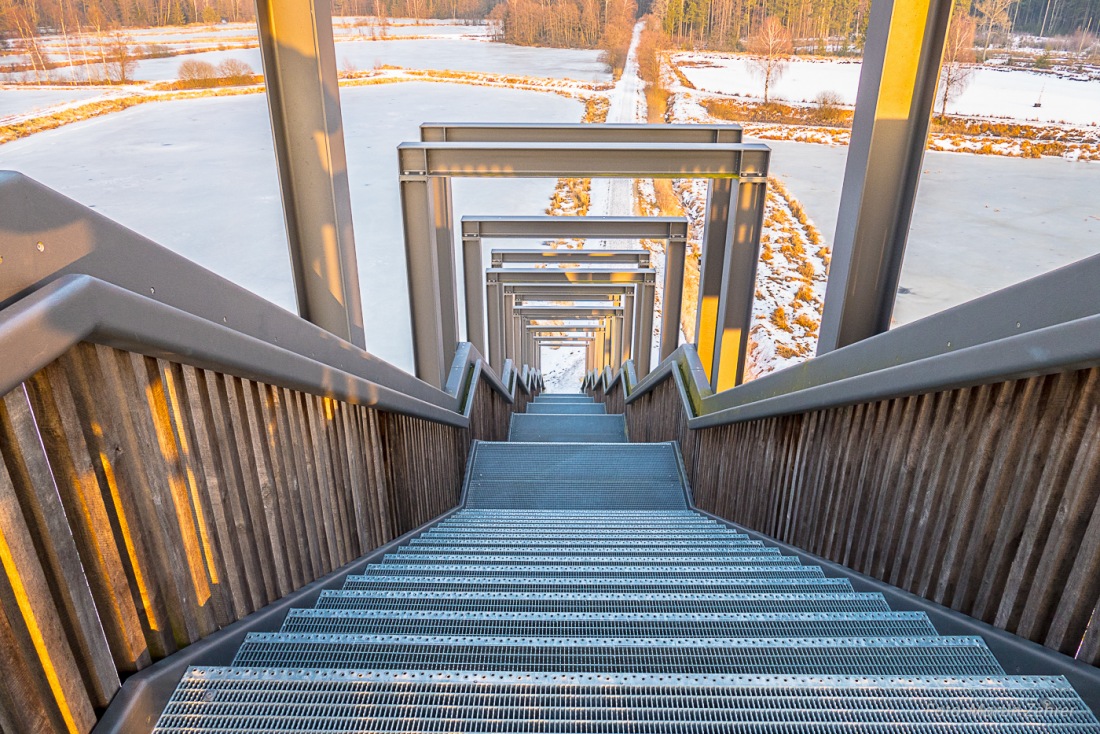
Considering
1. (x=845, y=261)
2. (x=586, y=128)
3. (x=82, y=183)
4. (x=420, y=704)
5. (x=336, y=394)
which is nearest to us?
(x=420, y=704)

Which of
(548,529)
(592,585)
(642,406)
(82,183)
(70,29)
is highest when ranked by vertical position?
(70,29)

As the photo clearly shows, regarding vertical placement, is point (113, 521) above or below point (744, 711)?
above

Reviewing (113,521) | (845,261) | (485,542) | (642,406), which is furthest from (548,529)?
(642,406)

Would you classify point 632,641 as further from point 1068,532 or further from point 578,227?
point 578,227

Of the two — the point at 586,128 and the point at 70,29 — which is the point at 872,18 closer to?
the point at 70,29

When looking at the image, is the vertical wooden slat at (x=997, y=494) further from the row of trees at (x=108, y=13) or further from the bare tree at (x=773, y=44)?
the bare tree at (x=773, y=44)

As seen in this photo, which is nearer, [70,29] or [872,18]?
[70,29]

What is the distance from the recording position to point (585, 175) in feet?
20.4

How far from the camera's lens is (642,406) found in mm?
8500

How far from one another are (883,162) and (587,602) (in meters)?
2.81

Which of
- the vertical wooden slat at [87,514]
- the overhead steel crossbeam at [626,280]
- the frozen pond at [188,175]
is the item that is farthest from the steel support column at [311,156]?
the overhead steel crossbeam at [626,280]

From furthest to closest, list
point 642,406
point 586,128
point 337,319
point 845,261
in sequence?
point 642,406 → point 586,128 → point 337,319 → point 845,261

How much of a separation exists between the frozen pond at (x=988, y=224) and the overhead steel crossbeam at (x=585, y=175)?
72.2 inches

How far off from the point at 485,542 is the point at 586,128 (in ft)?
17.6
